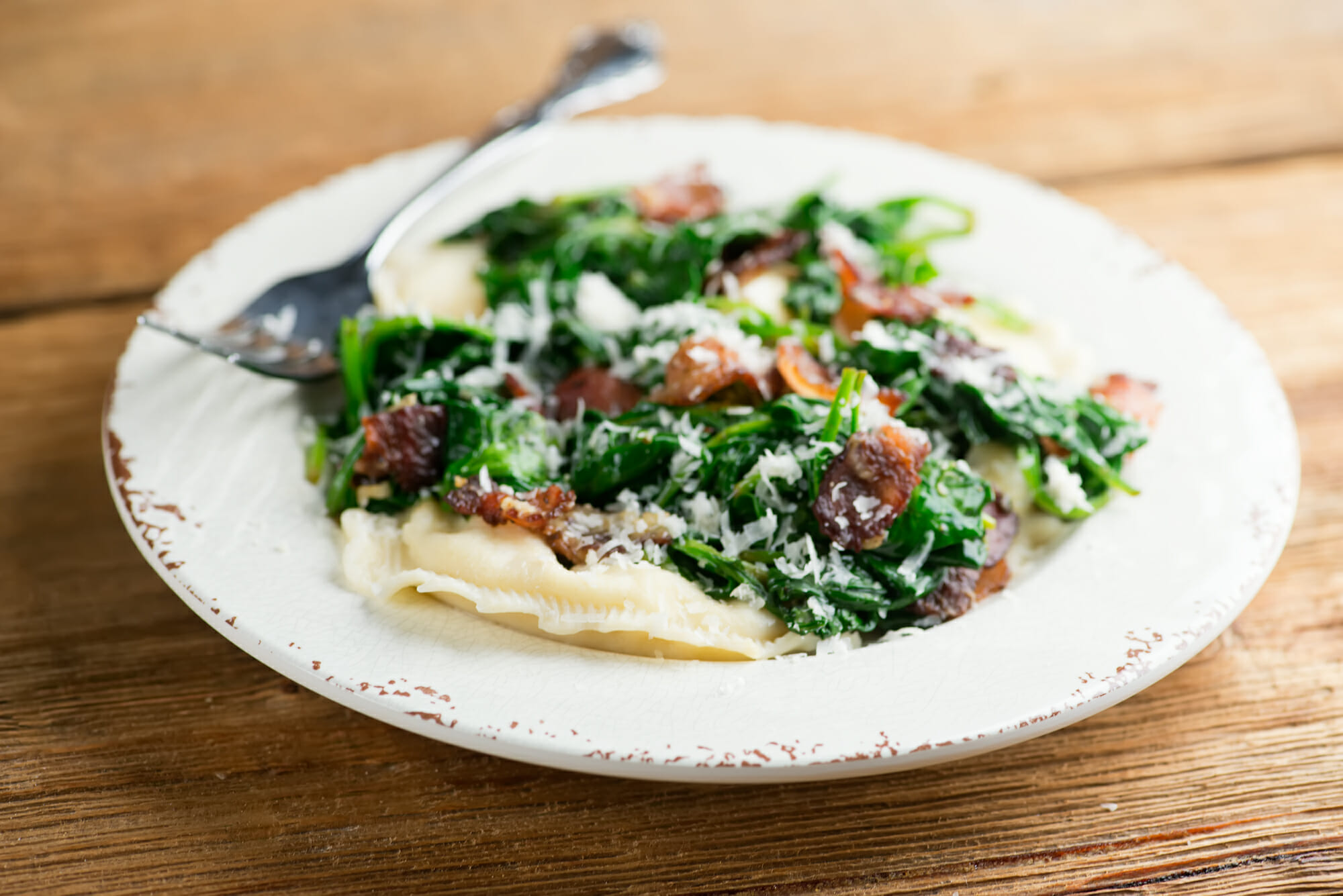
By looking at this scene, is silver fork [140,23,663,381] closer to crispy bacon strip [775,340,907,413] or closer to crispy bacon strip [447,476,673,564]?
crispy bacon strip [447,476,673,564]

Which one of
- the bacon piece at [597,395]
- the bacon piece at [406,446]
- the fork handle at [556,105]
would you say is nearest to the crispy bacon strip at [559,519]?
the bacon piece at [406,446]

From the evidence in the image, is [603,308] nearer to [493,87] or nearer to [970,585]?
[970,585]

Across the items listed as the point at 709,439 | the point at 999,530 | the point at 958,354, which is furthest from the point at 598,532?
the point at 958,354

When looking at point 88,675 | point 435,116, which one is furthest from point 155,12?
point 88,675

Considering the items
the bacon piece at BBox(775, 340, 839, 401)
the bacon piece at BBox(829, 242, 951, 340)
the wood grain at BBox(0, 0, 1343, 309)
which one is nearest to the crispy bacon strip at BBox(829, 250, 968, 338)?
the bacon piece at BBox(829, 242, 951, 340)

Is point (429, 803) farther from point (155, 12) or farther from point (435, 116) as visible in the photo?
point (155, 12)
